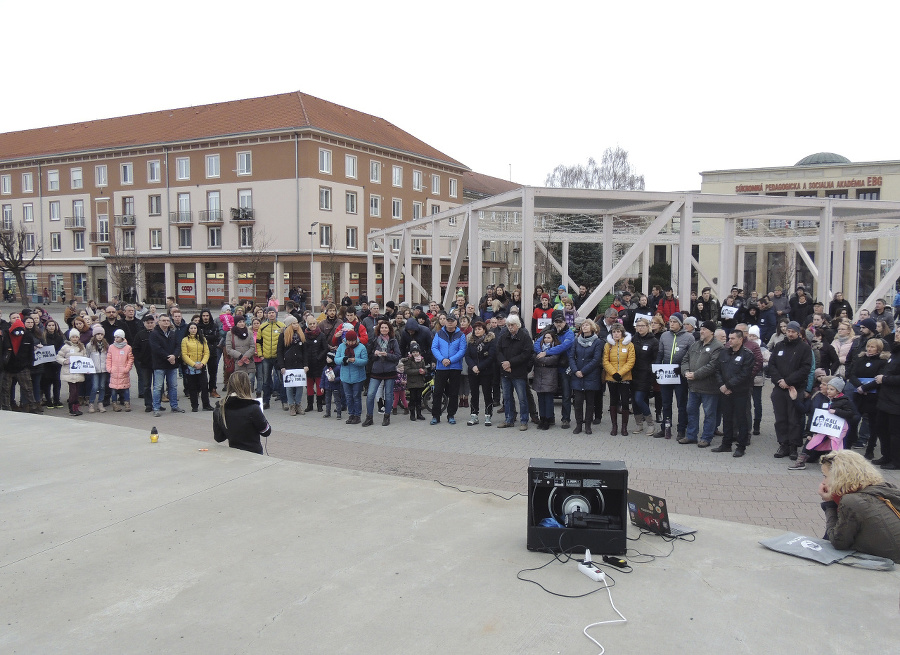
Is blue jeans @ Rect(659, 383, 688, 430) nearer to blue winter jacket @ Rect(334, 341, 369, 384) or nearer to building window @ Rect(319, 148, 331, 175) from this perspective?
blue winter jacket @ Rect(334, 341, 369, 384)

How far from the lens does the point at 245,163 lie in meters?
51.4

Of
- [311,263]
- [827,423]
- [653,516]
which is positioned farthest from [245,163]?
[653,516]

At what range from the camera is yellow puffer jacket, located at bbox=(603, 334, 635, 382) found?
1033cm

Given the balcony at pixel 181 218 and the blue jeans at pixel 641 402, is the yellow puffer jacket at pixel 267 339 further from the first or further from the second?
the balcony at pixel 181 218

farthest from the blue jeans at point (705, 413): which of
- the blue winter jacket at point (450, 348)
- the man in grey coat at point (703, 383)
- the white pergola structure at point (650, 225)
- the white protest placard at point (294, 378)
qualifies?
the white protest placard at point (294, 378)

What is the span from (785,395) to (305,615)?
7.53 meters

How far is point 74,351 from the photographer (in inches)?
472

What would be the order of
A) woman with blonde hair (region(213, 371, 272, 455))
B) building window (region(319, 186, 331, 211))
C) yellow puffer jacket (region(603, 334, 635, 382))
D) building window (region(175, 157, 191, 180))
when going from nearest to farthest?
woman with blonde hair (region(213, 371, 272, 455)) → yellow puffer jacket (region(603, 334, 635, 382)) → building window (region(319, 186, 331, 211)) → building window (region(175, 157, 191, 180))

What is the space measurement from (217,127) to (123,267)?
43.9 feet

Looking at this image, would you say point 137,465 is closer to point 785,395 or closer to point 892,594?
point 892,594

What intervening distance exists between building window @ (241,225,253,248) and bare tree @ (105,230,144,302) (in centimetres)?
856

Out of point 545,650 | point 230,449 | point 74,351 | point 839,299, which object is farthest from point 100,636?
point 839,299

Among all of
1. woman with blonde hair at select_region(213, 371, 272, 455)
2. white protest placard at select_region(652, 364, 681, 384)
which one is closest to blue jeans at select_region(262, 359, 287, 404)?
woman with blonde hair at select_region(213, 371, 272, 455)

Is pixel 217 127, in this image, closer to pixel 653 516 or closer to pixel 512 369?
pixel 512 369
